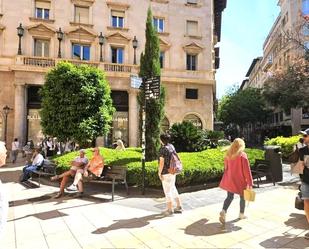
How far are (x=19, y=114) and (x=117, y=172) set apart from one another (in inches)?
719

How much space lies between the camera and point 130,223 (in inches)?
255

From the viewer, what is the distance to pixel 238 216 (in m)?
6.86

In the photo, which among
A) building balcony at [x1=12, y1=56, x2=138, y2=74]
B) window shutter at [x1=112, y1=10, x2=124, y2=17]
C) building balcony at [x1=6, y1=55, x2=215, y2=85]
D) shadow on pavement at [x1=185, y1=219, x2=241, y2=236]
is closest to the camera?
shadow on pavement at [x1=185, y1=219, x2=241, y2=236]

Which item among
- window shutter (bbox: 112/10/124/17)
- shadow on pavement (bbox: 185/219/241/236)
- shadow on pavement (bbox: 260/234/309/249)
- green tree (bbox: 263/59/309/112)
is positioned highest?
window shutter (bbox: 112/10/124/17)

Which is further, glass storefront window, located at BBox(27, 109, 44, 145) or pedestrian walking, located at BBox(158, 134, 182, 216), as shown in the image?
glass storefront window, located at BBox(27, 109, 44, 145)

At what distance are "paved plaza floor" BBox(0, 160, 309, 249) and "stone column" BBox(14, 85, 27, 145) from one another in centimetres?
1731

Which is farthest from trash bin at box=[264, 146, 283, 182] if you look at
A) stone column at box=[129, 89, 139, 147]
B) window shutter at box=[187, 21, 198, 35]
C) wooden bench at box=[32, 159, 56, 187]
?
window shutter at box=[187, 21, 198, 35]

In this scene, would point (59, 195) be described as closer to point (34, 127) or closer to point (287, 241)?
point (287, 241)

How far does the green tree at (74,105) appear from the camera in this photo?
50.0 feet

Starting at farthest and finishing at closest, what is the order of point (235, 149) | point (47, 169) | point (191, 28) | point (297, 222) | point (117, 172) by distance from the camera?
point (191, 28), point (47, 169), point (117, 172), point (235, 149), point (297, 222)

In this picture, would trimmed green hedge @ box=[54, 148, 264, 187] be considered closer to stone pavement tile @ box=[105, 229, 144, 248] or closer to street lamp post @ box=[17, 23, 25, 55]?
stone pavement tile @ box=[105, 229, 144, 248]

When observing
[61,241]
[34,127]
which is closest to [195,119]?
[34,127]

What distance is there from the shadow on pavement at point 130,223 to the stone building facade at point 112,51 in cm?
2078

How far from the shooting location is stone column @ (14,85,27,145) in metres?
25.0
